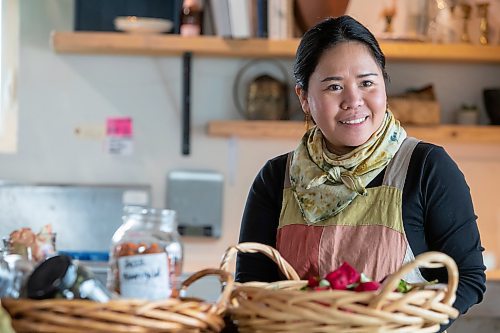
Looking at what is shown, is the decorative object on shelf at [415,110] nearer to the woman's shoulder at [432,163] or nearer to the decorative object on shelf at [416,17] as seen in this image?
the decorative object on shelf at [416,17]

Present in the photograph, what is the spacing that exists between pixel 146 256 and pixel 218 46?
7.60 ft

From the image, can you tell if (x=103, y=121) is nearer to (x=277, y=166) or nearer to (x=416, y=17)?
(x=416, y=17)

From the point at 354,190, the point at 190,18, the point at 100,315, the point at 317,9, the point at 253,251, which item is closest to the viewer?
the point at 100,315

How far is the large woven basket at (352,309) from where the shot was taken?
1082mm

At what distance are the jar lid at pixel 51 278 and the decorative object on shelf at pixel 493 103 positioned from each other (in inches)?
107

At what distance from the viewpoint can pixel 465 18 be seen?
350cm

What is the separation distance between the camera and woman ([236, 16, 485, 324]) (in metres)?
1.56

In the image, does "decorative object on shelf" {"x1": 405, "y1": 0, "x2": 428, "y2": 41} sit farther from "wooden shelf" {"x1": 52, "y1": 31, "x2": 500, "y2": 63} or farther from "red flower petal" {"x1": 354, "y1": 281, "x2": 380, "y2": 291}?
"red flower petal" {"x1": 354, "y1": 281, "x2": 380, "y2": 291}

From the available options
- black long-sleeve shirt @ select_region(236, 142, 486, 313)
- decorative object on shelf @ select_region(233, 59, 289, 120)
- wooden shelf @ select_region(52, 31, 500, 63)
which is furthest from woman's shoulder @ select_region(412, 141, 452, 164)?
decorative object on shelf @ select_region(233, 59, 289, 120)

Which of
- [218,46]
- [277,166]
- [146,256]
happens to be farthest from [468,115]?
[146,256]

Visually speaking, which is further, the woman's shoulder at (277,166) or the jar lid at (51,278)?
the woman's shoulder at (277,166)

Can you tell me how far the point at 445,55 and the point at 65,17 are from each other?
1426mm

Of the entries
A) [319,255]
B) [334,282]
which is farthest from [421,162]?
[334,282]

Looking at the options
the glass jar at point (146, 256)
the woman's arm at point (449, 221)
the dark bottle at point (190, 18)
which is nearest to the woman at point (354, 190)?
the woman's arm at point (449, 221)
